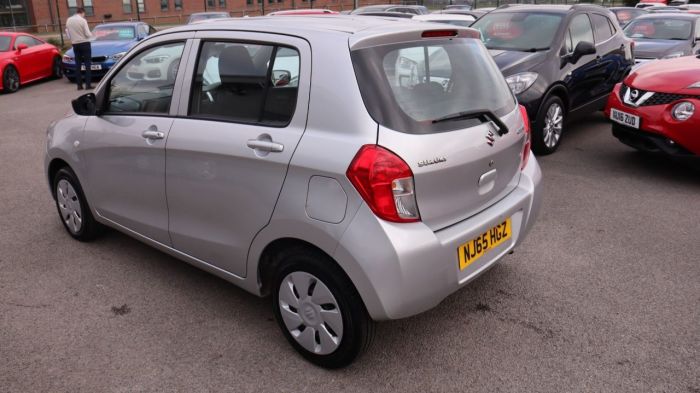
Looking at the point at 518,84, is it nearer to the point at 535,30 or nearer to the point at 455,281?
the point at 535,30

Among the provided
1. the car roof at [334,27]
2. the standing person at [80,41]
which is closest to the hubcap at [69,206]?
the car roof at [334,27]

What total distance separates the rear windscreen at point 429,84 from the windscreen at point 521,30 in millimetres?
4198

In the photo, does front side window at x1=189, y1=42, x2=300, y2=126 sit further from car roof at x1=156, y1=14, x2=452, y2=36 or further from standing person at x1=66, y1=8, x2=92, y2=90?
standing person at x1=66, y1=8, x2=92, y2=90

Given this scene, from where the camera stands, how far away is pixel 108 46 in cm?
1406

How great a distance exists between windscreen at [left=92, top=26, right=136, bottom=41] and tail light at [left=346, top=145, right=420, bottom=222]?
13856 mm

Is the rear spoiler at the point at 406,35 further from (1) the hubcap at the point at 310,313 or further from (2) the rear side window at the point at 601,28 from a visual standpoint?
(2) the rear side window at the point at 601,28

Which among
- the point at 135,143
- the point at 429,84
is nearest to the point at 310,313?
the point at 429,84

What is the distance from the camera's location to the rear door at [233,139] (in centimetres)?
285

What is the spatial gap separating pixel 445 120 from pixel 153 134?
174 centimetres

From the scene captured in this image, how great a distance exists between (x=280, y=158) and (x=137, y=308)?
151cm

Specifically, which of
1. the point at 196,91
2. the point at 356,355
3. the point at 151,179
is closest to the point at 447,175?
the point at 356,355

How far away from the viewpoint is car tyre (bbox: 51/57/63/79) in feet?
50.3

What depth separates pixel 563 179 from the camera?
605cm

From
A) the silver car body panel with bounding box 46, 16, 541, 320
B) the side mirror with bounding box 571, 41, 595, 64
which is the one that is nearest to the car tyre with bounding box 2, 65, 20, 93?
the silver car body panel with bounding box 46, 16, 541, 320
